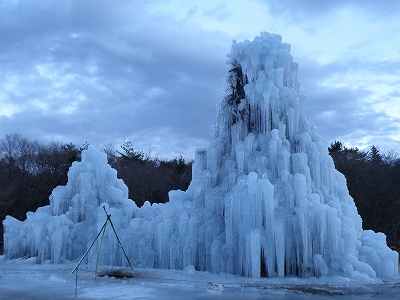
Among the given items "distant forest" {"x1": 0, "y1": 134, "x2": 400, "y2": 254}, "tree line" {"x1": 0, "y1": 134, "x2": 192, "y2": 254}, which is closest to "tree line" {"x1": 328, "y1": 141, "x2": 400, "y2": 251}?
"distant forest" {"x1": 0, "y1": 134, "x2": 400, "y2": 254}

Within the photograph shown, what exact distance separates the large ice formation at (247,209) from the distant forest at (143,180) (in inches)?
439

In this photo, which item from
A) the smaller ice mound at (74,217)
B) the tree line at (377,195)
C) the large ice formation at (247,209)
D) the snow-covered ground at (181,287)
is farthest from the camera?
the tree line at (377,195)

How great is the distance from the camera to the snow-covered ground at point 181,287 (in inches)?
376

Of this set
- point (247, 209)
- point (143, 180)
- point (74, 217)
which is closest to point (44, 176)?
point (143, 180)

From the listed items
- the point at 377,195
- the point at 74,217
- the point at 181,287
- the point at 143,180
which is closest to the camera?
the point at 181,287

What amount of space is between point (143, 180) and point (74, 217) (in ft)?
59.5

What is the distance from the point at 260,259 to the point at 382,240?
16.2 ft

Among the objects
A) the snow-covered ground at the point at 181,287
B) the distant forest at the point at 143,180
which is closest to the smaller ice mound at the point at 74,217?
the snow-covered ground at the point at 181,287

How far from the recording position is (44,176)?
33.0 meters

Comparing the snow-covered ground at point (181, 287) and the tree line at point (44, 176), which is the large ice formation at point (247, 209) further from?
the tree line at point (44, 176)

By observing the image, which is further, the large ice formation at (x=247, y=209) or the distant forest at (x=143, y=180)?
the distant forest at (x=143, y=180)

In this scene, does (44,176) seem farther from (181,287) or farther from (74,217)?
(181,287)

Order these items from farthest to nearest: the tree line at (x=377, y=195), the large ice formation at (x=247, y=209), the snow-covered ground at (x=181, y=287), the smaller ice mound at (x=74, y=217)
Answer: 1. the tree line at (x=377, y=195)
2. the smaller ice mound at (x=74, y=217)
3. the large ice formation at (x=247, y=209)
4. the snow-covered ground at (x=181, y=287)

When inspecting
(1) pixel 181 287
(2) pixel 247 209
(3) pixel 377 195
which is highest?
(3) pixel 377 195
